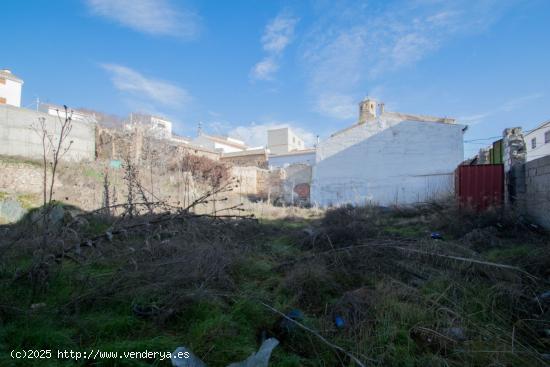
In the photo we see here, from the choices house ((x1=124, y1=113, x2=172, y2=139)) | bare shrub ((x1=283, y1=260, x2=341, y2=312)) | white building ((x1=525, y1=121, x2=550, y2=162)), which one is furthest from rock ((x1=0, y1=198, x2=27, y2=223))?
white building ((x1=525, y1=121, x2=550, y2=162))

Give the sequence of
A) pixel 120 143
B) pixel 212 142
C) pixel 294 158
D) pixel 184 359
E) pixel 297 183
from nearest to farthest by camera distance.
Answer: pixel 184 359 < pixel 120 143 < pixel 297 183 < pixel 294 158 < pixel 212 142

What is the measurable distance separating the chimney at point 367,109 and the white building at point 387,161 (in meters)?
4.88

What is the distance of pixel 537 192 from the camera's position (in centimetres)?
613

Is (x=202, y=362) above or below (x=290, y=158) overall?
below

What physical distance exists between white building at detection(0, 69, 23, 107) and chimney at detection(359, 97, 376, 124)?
28.2 metres

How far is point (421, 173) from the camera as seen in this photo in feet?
54.2

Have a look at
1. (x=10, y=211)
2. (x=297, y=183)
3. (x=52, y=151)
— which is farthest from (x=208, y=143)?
(x=10, y=211)

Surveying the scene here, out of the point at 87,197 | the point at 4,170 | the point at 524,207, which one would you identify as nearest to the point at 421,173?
the point at 524,207

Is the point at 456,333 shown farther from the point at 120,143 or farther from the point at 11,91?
the point at 11,91

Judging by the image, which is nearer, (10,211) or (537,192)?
(537,192)

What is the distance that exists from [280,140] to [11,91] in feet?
97.9

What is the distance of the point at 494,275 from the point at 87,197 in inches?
415

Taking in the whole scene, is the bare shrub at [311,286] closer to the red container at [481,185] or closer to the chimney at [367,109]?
the red container at [481,185]

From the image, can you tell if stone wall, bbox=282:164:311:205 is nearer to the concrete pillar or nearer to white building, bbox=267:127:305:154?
the concrete pillar
